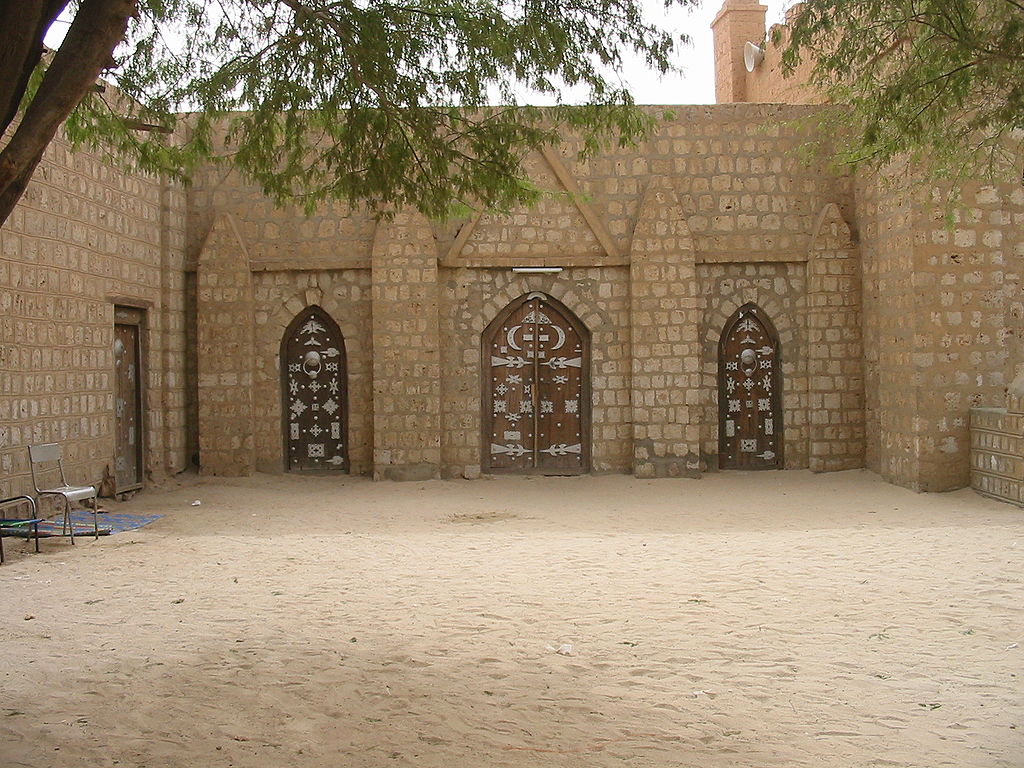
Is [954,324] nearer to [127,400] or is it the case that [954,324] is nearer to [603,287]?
[603,287]

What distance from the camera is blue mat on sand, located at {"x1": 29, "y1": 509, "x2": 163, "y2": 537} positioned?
893 cm

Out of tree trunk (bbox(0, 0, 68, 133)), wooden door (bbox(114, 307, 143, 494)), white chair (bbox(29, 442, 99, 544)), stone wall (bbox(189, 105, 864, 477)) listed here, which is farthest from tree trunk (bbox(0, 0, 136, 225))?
stone wall (bbox(189, 105, 864, 477))

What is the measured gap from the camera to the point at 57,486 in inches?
387

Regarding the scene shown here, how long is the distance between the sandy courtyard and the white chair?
12.7 inches

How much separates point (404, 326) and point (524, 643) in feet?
25.2

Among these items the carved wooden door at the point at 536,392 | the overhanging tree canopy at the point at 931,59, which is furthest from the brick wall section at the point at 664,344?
the overhanging tree canopy at the point at 931,59

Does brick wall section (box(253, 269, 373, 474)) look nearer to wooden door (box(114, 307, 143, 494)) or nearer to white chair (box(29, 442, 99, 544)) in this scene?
wooden door (box(114, 307, 143, 494))

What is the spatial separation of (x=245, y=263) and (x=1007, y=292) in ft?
30.2

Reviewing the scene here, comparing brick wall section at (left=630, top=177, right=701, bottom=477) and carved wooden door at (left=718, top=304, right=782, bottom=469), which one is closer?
brick wall section at (left=630, top=177, right=701, bottom=477)

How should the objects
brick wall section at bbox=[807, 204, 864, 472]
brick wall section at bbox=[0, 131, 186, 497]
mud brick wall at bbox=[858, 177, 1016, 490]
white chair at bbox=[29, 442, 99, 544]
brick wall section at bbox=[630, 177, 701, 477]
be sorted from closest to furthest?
1. white chair at bbox=[29, 442, 99, 544]
2. brick wall section at bbox=[0, 131, 186, 497]
3. mud brick wall at bbox=[858, 177, 1016, 490]
4. brick wall section at bbox=[630, 177, 701, 477]
5. brick wall section at bbox=[807, 204, 864, 472]

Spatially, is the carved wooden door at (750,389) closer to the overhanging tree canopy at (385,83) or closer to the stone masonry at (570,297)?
the stone masonry at (570,297)

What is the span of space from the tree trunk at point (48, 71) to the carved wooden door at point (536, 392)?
8.97 meters

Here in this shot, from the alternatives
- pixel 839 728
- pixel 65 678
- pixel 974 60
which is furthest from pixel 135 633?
pixel 974 60

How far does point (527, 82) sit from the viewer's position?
20.2 ft
